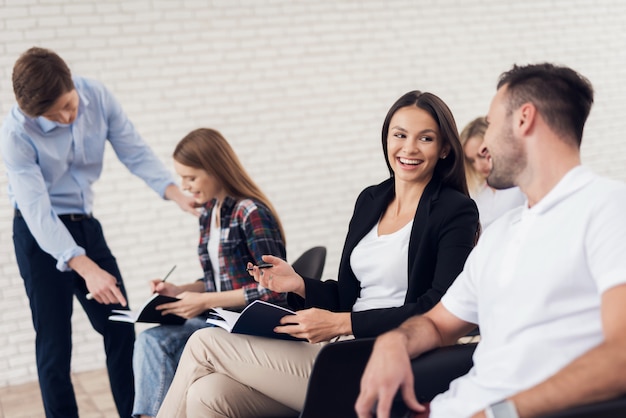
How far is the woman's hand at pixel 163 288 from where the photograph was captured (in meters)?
3.29

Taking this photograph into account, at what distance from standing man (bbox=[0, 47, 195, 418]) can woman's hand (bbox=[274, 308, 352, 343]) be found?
1.24 m

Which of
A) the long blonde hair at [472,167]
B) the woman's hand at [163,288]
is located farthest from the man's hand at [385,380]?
the long blonde hair at [472,167]

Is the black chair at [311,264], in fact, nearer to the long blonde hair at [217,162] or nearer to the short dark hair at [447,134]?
the long blonde hair at [217,162]

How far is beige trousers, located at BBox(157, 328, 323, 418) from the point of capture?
238cm

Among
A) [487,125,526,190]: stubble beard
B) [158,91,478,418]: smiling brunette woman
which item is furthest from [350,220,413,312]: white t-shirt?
[487,125,526,190]: stubble beard

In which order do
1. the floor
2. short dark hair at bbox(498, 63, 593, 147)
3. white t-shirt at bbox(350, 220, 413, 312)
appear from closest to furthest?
short dark hair at bbox(498, 63, 593, 147) < white t-shirt at bbox(350, 220, 413, 312) < the floor

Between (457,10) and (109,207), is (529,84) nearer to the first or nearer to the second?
(109,207)

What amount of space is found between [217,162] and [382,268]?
1.11 meters

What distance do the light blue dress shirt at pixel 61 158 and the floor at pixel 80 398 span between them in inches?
53.0

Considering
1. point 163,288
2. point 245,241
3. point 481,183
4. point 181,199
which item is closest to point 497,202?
point 481,183

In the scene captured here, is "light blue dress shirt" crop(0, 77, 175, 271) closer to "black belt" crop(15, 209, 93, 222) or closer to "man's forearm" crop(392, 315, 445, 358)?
"black belt" crop(15, 209, 93, 222)

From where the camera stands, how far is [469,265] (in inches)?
77.5

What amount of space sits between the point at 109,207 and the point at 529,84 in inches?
169

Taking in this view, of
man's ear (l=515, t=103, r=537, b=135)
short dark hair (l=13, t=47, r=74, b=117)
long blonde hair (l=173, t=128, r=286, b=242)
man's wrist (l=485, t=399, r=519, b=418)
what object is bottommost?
man's wrist (l=485, t=399, r=519, b=418)
